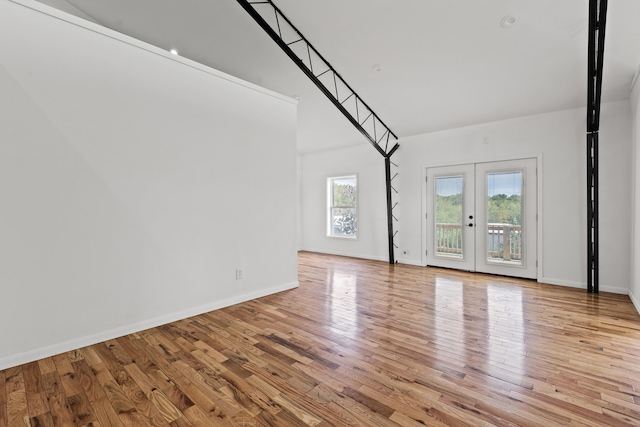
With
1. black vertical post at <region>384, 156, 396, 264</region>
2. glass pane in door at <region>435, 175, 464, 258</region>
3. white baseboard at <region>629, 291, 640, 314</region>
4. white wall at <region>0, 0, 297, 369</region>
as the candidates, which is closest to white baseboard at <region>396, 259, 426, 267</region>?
black vertical post at <region>384, 156, 396, 264</region>

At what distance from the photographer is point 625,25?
306 cm

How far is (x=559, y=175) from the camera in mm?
4715

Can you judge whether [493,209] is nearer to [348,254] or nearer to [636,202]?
[636,202]

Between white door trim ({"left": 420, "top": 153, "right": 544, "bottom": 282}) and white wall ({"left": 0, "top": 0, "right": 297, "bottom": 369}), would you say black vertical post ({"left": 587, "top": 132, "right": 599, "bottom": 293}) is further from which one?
white wall ({"left": 0, "top": 0, "right": 297, "bottom": 369})

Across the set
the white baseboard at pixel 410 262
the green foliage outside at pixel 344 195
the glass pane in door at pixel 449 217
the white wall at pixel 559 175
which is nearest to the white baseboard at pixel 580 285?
the white wall at pixel 559 175

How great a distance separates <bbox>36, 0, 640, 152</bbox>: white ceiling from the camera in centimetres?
328

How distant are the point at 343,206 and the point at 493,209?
335cm

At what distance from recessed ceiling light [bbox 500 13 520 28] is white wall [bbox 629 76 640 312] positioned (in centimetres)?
178

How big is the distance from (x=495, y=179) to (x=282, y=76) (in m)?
3.98

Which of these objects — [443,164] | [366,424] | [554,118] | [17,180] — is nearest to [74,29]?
[17,180]

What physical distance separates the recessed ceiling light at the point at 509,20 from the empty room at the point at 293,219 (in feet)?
0.10

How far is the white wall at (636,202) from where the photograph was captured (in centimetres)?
363

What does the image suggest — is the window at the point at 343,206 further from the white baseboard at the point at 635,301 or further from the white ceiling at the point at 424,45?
the white baseboard at the point at 635,301

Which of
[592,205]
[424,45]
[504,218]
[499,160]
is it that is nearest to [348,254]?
[504,218]
